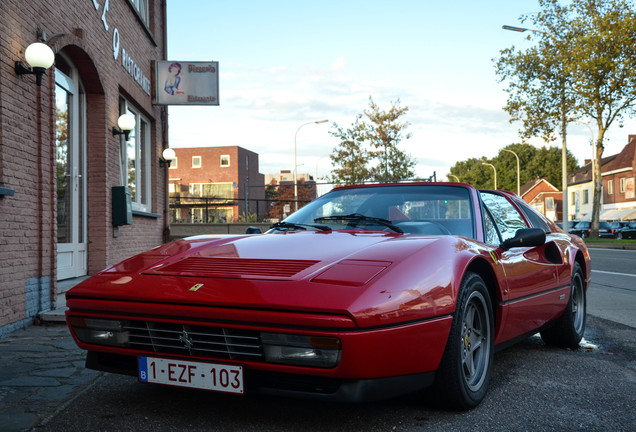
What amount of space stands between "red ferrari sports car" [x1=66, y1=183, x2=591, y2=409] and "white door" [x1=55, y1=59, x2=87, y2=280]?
4.71 m

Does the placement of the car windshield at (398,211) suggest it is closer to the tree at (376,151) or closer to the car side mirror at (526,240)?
the car side mirror at (526,240)

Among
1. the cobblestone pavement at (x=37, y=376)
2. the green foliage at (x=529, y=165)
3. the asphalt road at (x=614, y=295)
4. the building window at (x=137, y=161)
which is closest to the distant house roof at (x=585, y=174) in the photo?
the green foliage at (x=529, y=165)

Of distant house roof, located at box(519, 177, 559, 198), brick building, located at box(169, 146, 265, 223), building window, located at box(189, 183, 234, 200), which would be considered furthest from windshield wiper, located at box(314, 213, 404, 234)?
distant house roof, located at box(519, 177, 559, 198)

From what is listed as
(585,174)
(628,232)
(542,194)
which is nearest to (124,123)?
(628,232)

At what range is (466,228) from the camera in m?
3.75

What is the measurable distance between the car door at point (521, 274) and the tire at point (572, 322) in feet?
0.55

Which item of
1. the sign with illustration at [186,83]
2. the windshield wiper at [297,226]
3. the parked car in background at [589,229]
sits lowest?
the parked car in background at [589,229]

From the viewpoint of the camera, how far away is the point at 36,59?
234 inches

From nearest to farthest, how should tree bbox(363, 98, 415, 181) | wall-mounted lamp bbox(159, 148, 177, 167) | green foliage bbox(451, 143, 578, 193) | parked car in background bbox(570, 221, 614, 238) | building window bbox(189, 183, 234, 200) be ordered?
wall-mounted lamp bbox(159, 148, 177, 167), tree bbox(363, 98, 415, 181), parked car in background bbox(570, 221, 614, 238), building window bbox(189, 183, 234, 200), green foliage bbox(451, 143, 578, 193)

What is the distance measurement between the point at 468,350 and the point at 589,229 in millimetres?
45533

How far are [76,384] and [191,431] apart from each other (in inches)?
51.5

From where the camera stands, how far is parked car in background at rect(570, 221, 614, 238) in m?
41.1

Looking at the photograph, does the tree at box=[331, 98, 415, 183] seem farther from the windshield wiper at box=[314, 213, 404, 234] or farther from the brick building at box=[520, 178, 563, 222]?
the brick building at box=[520, 178, 563, 222]

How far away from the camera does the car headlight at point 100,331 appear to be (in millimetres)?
2812
